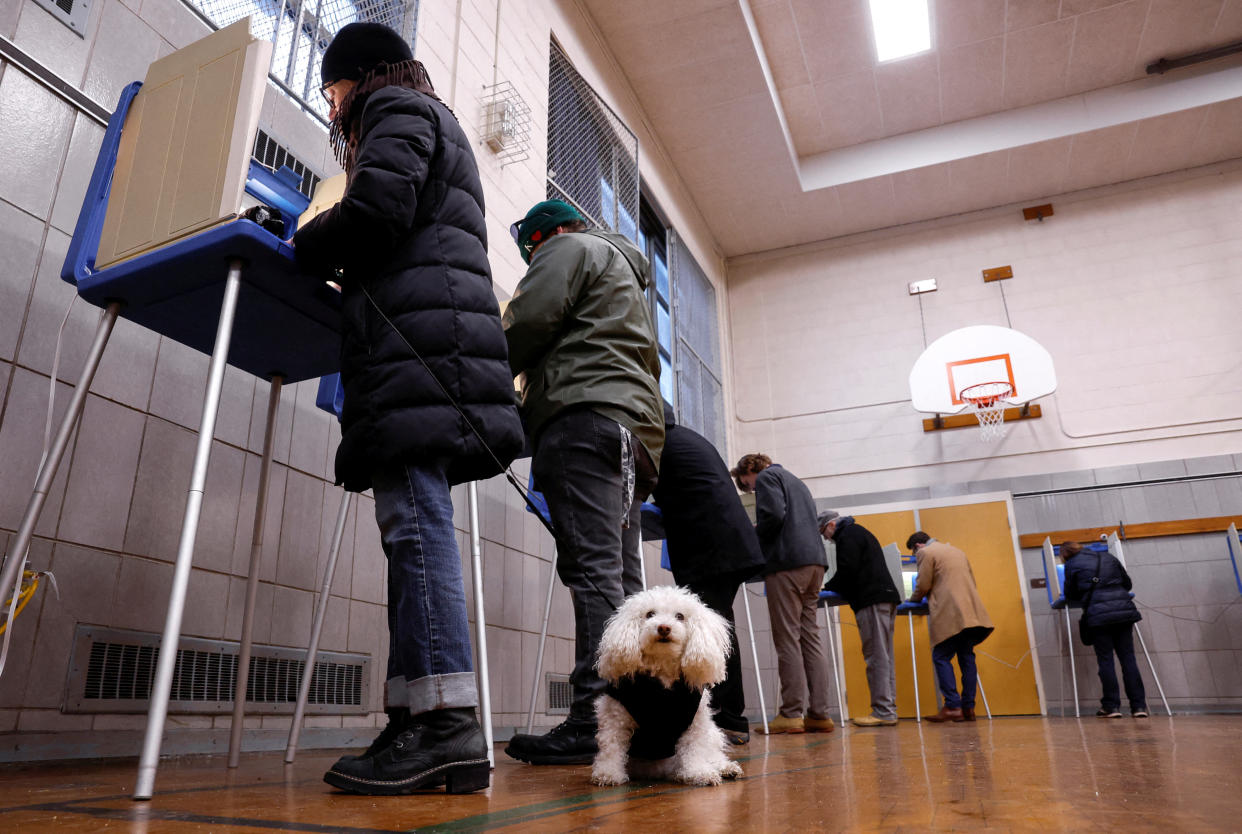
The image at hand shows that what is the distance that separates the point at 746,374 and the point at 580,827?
7.71 meters

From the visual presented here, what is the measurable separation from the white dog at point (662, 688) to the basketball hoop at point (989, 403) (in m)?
6.25

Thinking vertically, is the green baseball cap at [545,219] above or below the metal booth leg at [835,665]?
above


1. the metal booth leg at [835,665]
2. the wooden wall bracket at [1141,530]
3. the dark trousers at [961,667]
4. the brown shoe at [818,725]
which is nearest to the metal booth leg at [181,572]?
the brown shoe at [818,725]

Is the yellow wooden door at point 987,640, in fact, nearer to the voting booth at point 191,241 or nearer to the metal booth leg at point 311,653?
the metal booth leg at point 311,653

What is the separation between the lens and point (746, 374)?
27.7 feet

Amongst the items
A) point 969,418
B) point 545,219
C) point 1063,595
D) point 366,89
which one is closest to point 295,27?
point 545,219

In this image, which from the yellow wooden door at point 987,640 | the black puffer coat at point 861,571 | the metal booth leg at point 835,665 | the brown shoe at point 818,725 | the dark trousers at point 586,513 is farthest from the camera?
the yellow wooden door at point 987,640

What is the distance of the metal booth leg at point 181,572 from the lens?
1.14 meters

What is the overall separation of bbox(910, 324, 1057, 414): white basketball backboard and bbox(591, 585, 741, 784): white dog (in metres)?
6.30

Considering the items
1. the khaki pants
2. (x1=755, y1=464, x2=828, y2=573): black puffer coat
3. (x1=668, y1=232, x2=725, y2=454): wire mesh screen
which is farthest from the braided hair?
(x1=668, y1=232, x2=725, y2=454): wire mesh screen

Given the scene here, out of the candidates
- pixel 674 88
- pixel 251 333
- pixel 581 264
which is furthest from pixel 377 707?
pixel 674 88

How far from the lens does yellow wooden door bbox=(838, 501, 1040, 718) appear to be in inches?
249

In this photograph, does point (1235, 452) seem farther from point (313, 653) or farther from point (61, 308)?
point (61, 308)

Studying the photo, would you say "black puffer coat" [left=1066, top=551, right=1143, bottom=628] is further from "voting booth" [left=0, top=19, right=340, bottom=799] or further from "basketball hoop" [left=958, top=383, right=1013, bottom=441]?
"voting booth" [left=0, top=19, right=340, bottom=799]
